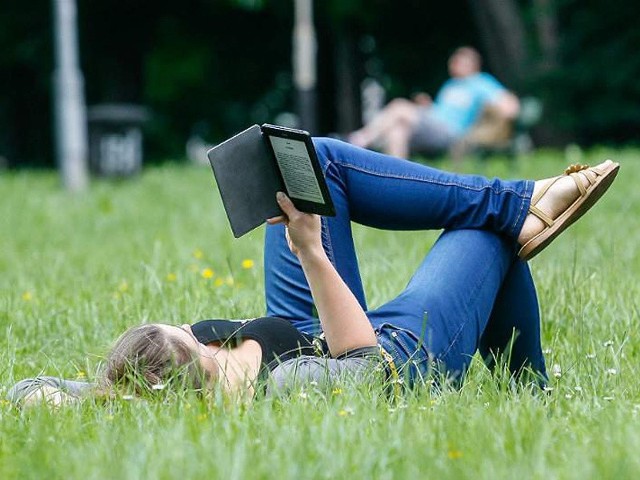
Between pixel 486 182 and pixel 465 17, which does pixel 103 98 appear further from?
pixel 486 182

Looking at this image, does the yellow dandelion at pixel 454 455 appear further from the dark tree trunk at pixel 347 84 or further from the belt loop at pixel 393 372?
the dark tree trunk at pixel 347 84

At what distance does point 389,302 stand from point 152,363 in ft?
2.61

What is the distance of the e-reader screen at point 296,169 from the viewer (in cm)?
370

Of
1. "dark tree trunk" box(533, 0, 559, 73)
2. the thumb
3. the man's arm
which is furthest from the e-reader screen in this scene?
"dark tree trunk" box(533, 0, 559, 73)

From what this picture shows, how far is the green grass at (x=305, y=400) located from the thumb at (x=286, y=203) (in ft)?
1.73

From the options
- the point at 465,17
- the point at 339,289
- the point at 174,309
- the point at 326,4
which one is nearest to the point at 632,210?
the point at 174,309

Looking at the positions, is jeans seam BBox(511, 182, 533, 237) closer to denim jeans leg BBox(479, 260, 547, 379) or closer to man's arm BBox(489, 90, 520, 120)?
denim jeans leg BBox(479, 260, 547, 379)

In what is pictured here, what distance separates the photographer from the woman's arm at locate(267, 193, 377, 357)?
3801 mm

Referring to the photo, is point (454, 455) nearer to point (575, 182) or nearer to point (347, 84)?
point (575, 182)

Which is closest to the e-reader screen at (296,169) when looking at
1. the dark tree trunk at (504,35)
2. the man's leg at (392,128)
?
the man's leg at (392,128)

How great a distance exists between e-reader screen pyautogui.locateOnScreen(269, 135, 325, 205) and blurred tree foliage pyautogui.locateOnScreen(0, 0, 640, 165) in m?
17.8

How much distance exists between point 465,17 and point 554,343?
70.9 feet

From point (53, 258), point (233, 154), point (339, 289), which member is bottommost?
point (53, 258)

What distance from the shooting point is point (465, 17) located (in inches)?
1013
